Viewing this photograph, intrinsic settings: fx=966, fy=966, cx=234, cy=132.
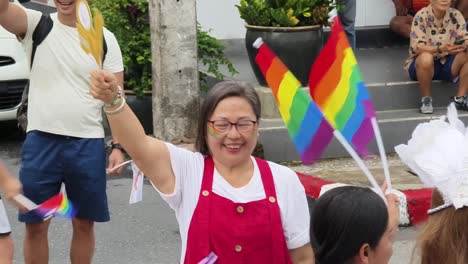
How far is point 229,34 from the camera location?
1107 centimetres

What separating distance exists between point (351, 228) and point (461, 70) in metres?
6.33

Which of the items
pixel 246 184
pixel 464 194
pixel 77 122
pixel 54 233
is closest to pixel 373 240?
pixel 464 194

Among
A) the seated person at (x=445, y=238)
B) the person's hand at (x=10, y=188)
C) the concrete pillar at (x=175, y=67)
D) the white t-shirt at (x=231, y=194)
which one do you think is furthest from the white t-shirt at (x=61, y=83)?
the concrete pillar at (x=175, y=67)

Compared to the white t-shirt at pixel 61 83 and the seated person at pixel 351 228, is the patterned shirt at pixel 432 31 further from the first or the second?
the seated person at pixel 351 228

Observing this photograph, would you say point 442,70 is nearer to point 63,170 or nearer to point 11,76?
Result: point 11,76

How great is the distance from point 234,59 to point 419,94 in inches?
94.7

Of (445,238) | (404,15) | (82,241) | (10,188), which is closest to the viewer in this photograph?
(445,238)

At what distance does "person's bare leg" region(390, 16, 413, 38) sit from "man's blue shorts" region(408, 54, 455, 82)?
1912 mm

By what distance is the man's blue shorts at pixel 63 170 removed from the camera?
485 centimetres

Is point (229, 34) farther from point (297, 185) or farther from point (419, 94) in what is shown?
point (297, 185)

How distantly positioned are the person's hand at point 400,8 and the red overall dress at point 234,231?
316 inches

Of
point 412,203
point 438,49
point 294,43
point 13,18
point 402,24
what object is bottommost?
point 412,203

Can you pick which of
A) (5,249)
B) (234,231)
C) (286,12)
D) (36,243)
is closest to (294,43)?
(286,12)

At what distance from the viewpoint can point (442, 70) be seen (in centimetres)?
905
